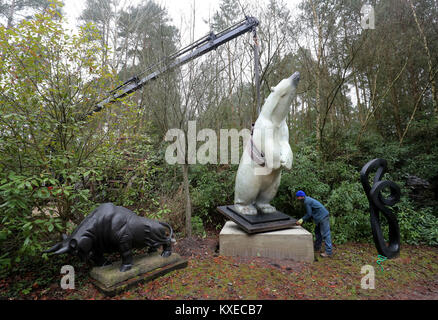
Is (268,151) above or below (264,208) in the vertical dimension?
above

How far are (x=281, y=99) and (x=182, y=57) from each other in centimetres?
229

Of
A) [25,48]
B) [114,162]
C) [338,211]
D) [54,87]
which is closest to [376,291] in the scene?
[338,211]

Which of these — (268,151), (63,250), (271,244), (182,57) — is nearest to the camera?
(63,250)

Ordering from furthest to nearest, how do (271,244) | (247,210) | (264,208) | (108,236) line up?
(264,208) → (247,210) → (271,244) → (108,236)

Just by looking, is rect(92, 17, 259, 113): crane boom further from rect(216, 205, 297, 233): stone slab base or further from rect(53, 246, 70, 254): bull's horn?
rect(216, 205, 297, 233): stone slab base

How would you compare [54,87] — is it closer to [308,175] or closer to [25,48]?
[25,48]

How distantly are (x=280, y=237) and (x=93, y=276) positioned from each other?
258 centimetres

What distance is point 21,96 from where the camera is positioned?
8.88 ft

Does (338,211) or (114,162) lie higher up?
(114,162)

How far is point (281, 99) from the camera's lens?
10.9 ft

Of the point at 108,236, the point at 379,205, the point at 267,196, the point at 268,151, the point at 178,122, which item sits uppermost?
the point at 178,122

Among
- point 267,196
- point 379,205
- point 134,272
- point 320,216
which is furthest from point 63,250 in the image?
point 379,205

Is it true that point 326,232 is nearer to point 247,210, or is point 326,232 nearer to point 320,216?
point 320,216

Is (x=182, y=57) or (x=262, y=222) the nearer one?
(x=262, y=222)
